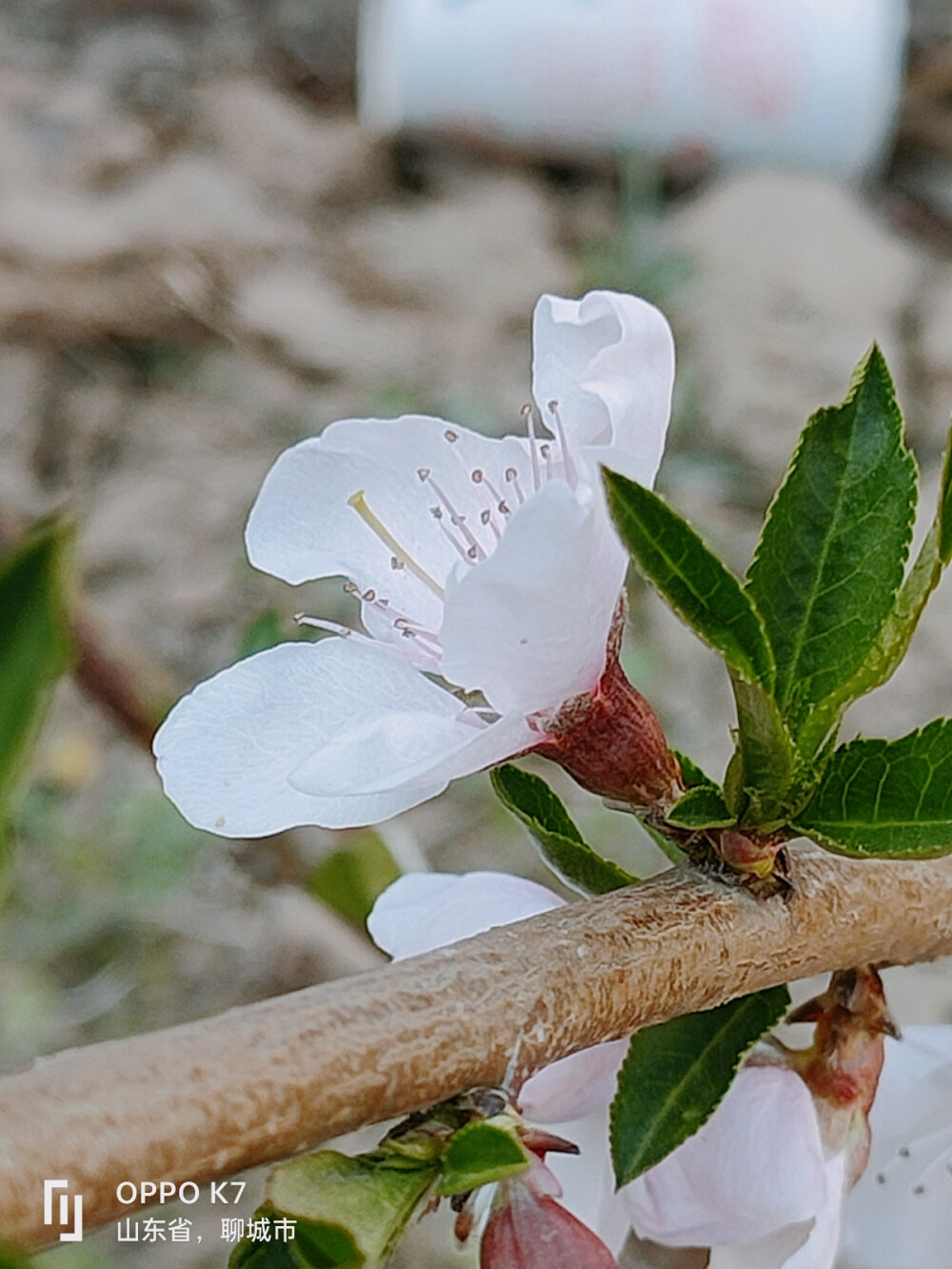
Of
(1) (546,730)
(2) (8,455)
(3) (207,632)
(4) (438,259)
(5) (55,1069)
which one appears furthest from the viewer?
(4) (438,259)

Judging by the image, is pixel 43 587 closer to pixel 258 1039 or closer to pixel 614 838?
pixel 258 1039

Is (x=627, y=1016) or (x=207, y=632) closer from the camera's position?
(x=627, y=1016)

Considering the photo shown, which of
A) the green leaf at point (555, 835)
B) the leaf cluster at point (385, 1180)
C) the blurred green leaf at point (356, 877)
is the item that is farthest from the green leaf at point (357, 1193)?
the blurred green leaf at point (356, 877)

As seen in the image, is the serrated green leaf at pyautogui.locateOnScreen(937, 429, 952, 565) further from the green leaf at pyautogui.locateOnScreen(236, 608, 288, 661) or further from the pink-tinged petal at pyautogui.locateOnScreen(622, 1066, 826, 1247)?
the green leaf at pyautogui.locateOnScreen(236, 608, 288, 661)

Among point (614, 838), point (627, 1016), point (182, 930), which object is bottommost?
point (182, 930)

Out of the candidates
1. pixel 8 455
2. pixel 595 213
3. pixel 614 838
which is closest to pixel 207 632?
pixel 8 455

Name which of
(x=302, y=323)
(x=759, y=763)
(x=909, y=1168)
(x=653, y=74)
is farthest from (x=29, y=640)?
(x=653, y=74)
